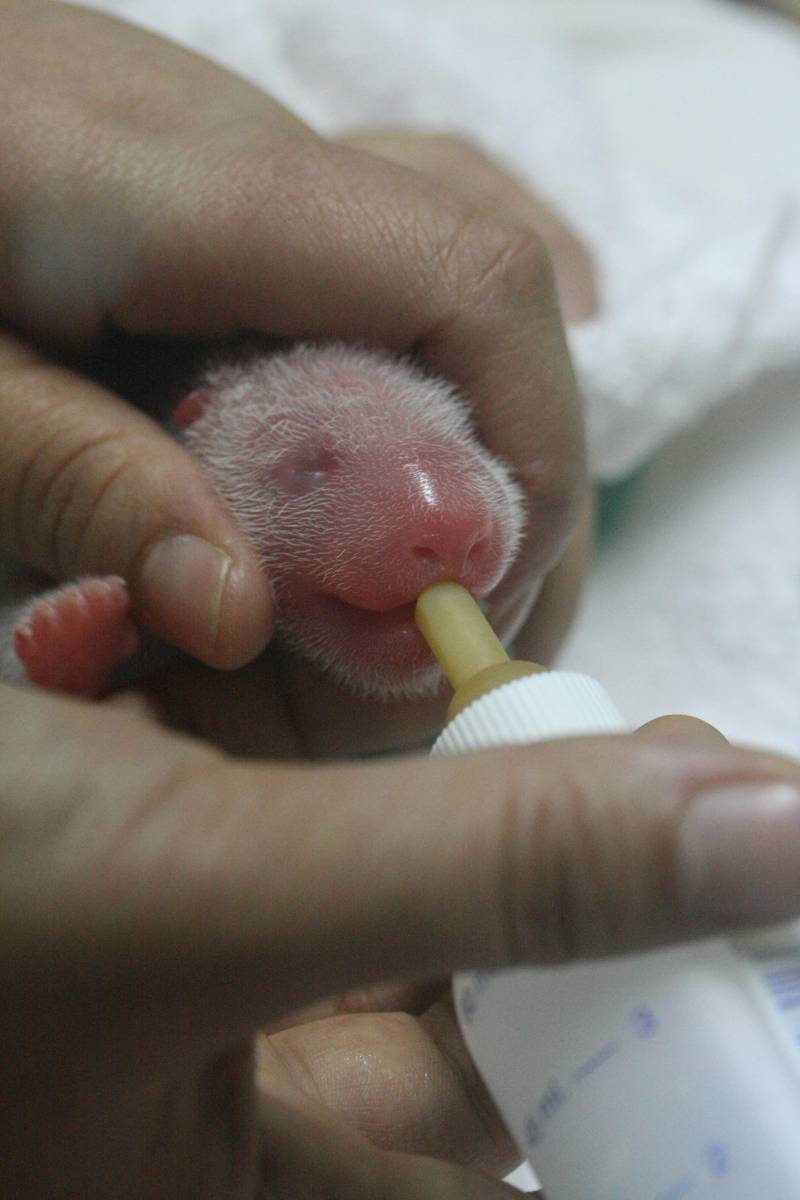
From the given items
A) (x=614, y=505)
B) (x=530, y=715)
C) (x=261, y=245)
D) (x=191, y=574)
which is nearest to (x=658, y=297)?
(x=614, y=505)

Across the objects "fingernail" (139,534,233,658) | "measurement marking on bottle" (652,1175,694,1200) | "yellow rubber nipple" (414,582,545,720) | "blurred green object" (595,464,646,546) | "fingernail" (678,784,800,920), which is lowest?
"blurred green object" (595,464,646,546)

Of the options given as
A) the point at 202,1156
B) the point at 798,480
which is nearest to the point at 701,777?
the point at 202,1156

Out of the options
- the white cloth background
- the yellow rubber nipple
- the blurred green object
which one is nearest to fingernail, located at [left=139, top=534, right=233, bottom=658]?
the yellow rubber nipple

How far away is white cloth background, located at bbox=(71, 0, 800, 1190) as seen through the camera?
116 centimetres

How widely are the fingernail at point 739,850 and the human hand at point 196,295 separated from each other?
0.33 metres

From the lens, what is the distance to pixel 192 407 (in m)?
0.80

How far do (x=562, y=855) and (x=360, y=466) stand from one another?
14.2 inches

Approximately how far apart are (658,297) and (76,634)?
769mm

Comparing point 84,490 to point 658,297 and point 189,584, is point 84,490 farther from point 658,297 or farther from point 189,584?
point 658,297

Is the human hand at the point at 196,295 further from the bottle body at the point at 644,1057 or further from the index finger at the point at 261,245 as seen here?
the bottle body at the point at 644,1057

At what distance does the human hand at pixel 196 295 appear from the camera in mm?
650

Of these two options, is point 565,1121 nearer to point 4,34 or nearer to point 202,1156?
point 202,1156

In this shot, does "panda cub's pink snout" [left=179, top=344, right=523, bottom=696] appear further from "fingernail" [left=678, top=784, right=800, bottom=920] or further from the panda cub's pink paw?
"fingernail" [left=678, top=784, right=800, bottom=920]

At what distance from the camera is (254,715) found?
2.76ft
